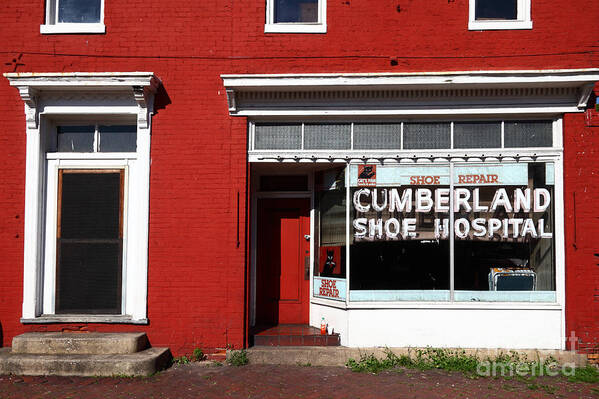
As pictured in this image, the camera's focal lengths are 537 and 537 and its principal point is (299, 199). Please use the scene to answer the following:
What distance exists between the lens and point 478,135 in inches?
316

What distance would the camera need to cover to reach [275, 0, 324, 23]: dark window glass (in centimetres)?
826

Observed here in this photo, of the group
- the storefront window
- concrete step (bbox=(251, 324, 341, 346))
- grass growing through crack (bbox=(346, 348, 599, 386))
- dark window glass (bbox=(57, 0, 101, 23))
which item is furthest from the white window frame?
grass growing through crack (bbox=(346, 348, 599, 386))

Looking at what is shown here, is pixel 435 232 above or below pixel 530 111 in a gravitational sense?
below

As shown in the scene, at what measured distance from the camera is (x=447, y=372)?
7.34 metres

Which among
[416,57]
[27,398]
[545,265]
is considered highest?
[416,57]

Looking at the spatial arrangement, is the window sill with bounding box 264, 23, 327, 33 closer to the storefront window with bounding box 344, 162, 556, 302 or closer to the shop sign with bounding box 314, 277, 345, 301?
the storefront window with bounding box 344, 162, 556, 302

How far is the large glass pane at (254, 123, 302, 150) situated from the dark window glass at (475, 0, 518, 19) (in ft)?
10.6

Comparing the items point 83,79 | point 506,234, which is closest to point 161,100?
point 83,79

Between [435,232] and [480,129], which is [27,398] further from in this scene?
[480,129]

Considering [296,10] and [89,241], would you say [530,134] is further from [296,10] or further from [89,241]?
[89,241]

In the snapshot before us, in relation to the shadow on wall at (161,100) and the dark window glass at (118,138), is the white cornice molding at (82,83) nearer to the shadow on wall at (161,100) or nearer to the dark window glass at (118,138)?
the shadow on wall at (161,100)

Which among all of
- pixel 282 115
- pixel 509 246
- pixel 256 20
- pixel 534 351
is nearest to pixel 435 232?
pixel 509 246

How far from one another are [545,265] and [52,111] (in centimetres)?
763

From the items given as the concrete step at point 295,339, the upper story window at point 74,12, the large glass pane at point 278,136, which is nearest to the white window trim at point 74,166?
the upper story window at point 74,12
